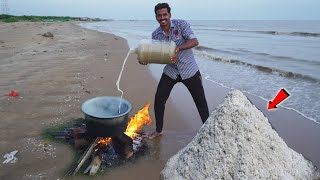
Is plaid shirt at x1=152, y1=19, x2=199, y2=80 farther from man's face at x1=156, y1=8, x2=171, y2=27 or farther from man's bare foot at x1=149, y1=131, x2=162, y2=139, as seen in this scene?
man's bare foot at x1=149, y1=131, x2=162, y2=139

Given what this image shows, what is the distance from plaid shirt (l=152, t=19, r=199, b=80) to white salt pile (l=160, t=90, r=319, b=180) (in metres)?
1.10

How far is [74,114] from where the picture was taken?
6184mm

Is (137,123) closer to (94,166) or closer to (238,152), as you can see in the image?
(94,166)

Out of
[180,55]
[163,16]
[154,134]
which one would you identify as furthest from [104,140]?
[163,16]

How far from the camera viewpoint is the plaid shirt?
15.4ft

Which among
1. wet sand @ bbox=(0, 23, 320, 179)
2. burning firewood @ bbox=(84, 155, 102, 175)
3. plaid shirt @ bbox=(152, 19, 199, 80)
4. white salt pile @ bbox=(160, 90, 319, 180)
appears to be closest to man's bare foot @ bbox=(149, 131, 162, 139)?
wet sand @ bbox=(0, 23, 320, 179)

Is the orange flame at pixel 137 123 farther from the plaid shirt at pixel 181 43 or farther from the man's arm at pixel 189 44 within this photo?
the man's arm at pixel 189 44

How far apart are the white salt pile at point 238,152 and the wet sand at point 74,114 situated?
713 mm

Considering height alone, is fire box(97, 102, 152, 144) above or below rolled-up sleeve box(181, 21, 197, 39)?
below

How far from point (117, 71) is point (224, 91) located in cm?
364

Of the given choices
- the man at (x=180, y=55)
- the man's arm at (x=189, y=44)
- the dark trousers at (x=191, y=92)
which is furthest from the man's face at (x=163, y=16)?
the dark trousers at (x=191, y=92)

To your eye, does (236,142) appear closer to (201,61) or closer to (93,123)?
(93,123)

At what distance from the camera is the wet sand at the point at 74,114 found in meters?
4.32

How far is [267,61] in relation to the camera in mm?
15625
